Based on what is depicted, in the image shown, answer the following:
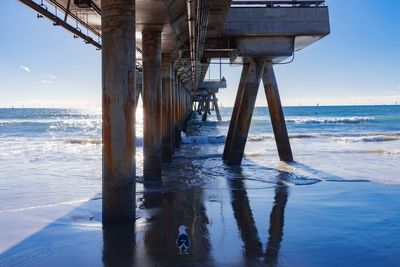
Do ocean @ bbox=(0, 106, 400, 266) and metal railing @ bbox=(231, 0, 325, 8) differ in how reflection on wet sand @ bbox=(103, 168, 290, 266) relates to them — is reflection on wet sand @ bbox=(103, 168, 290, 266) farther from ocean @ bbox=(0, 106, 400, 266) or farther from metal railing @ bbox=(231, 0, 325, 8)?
metal railing @ bbox=(231, 0, 325, 8)

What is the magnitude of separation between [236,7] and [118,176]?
7332mm

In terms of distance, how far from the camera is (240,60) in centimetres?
1286

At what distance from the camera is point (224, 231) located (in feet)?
17.8

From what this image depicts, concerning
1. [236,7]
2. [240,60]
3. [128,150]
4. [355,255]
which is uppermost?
[236,7]

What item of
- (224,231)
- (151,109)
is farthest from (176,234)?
(151,109)

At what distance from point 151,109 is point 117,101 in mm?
4159

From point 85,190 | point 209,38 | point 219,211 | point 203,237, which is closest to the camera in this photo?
point 203,237

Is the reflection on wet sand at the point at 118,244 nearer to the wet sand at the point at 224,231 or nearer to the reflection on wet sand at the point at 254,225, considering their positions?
the wet sand at the point at 224,231

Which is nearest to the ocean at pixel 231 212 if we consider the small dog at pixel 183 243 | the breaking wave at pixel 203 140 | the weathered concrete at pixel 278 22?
the small dog at pixel 183 243

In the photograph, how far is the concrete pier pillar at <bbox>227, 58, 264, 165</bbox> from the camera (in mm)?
11953

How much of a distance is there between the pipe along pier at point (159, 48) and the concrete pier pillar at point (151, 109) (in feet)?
0.07

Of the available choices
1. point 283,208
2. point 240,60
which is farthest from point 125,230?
point 240,60

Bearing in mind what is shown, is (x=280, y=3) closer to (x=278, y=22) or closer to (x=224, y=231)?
(x=278, y=22)

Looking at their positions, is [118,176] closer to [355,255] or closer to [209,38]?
[355,255]
